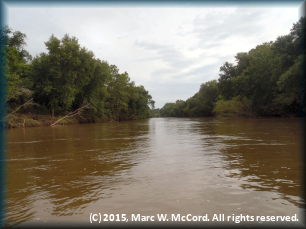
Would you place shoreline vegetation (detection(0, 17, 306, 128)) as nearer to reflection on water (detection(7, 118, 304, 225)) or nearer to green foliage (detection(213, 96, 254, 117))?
green foliage (detection(213, 96, 254, 117))

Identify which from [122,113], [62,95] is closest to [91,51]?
[62,95]

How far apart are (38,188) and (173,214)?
2619 mm

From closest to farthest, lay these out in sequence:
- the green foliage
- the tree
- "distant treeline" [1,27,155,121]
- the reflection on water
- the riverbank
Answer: the reflection on water
the riverbank
"distant treeline" [1,27,155,121]
the tree
the green foliage

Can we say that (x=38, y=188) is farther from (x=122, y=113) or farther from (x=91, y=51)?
(x=122, y=113)

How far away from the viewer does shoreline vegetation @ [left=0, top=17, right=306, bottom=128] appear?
2462cm

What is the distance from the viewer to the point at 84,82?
33.5 m

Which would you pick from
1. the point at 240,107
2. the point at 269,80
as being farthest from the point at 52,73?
the point at 240,107

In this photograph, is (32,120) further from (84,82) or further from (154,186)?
(154,186)

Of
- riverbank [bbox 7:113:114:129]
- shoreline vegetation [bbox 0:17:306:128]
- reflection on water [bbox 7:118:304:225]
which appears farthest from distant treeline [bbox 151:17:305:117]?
riverbank [bbox 7:113:114:129]

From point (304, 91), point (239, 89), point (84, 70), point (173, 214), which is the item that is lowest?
point (173, 214)

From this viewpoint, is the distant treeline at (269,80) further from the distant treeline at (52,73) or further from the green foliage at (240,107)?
the distant treeline at (52,73)

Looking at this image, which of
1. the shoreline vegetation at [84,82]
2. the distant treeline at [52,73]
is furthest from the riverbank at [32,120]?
the distant treeline at [52,73]

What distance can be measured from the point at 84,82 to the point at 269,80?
30.5m

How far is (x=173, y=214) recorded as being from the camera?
2.78 meters
